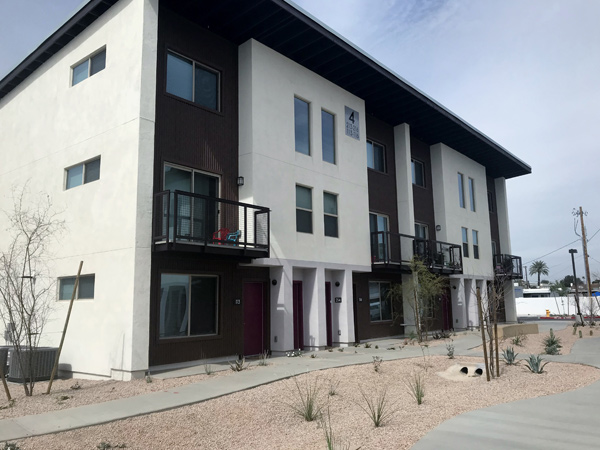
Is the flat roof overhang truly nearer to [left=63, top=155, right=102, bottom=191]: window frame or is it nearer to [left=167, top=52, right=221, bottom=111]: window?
[left=167, top=52, right=221, bottom=111]: window

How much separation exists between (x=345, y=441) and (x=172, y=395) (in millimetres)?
3993

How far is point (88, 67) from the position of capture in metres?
14.2

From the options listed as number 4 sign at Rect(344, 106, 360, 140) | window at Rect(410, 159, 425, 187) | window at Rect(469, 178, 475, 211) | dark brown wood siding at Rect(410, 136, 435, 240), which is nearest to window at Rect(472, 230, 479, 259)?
window at Rect(469, 178, 475, 211)

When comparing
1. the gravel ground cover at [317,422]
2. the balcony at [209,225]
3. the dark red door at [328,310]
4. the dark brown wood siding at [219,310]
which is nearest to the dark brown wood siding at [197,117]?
the balcony at [209,225]

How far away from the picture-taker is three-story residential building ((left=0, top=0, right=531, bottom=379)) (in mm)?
11859

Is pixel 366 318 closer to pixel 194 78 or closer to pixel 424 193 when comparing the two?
pixel 424 193

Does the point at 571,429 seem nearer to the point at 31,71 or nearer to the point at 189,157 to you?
the point at 189,157

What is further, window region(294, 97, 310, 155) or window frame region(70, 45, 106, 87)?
window region(294, 97, 310, 155)

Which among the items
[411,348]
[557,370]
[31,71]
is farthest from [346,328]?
[31,71]

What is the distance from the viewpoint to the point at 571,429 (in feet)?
20.5

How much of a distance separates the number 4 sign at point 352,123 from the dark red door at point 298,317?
19.9 feet

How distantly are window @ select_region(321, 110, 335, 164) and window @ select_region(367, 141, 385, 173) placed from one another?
311 cm

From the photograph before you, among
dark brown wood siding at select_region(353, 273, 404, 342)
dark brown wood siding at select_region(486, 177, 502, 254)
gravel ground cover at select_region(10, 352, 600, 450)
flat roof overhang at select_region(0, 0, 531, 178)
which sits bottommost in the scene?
gravel ground cover at select_region(10, 352, 600, 450)

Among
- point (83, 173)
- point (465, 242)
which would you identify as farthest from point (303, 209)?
point (465, 242)
